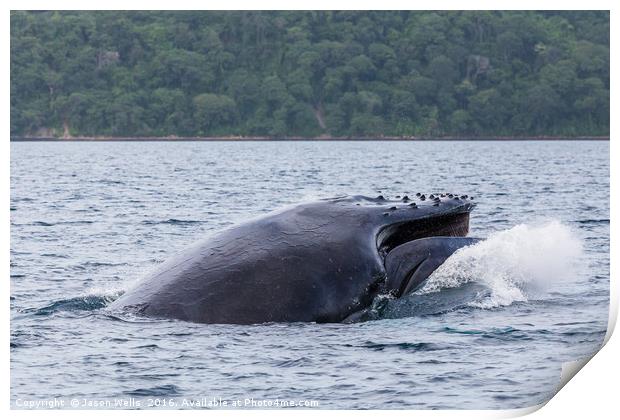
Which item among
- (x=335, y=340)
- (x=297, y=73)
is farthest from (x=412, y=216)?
(x=297, y=73)

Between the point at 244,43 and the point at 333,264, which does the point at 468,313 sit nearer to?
the point at 333,264

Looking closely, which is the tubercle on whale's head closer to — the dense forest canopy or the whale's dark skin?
the whale's dark skin

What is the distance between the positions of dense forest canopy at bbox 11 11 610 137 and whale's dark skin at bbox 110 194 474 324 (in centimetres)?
879

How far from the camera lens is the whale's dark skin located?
1320cm

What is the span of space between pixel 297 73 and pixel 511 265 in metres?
16.9

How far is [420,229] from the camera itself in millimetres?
14289

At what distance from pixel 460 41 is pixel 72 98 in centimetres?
1196

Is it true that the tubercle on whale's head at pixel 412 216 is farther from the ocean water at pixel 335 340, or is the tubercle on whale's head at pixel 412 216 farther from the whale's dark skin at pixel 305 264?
the ocean water at pixel 335 340

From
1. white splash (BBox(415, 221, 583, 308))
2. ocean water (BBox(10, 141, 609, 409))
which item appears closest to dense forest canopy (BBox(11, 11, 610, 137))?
ocean water (BBox(10, 141, 609, 409))

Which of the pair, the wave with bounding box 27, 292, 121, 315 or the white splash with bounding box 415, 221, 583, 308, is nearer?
the white splash with bounding box 415, 221, 583, 308

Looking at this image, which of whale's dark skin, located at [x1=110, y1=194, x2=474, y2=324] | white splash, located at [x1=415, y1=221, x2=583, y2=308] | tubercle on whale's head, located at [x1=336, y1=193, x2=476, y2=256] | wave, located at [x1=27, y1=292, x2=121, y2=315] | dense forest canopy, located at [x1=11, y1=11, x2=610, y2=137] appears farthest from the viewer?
dense forest canopy, located at [x1=11, y1=11, x2=610, y2=137]

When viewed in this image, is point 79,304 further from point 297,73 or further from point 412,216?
point 297,73

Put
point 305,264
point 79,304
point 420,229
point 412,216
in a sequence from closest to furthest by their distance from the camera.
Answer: point 305,264, point 412,216, point 420,229, point 79,304
